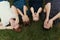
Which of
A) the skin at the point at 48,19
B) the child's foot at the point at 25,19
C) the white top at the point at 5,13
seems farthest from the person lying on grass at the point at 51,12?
the white top at the point at 5,13

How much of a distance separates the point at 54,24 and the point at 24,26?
0.74 ft

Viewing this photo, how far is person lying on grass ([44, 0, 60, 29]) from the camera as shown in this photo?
1.34m

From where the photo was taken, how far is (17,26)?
1.37 metres

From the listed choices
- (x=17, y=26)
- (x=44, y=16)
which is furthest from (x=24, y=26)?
(x=44, y=16)

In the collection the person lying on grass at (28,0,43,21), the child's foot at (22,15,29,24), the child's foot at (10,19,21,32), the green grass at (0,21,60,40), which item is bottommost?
the green grass at (0,21,60,40)

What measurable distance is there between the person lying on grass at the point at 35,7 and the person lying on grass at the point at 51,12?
53mm

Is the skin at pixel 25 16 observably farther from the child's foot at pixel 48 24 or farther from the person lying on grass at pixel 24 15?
the child's foot at pixel 48 24

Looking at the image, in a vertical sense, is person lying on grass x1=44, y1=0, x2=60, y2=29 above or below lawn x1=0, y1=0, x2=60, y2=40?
above

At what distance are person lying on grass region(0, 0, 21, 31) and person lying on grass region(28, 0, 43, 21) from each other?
13 cm

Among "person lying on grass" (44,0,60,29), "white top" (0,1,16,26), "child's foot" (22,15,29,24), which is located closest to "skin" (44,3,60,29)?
"person lying on grass" (44,0,60,29)

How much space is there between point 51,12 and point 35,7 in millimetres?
126

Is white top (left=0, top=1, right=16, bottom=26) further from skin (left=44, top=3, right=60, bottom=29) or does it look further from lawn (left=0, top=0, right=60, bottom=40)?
skin (left=44, top=3, right=60, bottom=29)

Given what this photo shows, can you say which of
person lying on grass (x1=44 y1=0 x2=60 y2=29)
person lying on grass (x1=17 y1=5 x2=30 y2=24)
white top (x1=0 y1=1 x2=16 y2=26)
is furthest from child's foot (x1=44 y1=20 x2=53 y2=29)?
white top (x1=0 y1=1 x2=16 y2=26)

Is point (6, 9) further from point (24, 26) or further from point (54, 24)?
point (54, 24)
